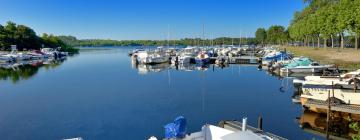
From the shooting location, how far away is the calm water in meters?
22.0

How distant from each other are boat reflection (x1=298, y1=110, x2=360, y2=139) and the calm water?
2.56 feet

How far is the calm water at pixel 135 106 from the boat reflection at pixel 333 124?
78 cm

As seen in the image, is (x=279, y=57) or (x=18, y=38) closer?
(x=279, y=57)

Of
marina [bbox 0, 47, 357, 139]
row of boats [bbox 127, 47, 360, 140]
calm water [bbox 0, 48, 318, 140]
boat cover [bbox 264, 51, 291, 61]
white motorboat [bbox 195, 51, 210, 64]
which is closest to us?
row of boats [bbox 127, 47, 360, 140]

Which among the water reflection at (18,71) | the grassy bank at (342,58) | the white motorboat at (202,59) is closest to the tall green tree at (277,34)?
the white motorboat at (202,59)

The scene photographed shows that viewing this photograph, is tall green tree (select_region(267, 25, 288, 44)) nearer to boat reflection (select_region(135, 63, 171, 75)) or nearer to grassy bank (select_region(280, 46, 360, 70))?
grassy bank (select_region(280, 46, 360, 70))

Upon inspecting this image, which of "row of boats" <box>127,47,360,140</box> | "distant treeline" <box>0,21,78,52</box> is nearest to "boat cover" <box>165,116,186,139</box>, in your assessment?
"row of boats" <box>127,47,360,140</box>

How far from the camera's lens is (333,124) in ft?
70.1

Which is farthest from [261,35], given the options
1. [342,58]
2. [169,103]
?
[169,103]

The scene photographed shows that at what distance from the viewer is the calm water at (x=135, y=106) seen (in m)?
22.0

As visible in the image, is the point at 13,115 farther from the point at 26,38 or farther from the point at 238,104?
the point at 26,38

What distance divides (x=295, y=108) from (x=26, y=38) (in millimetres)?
118493

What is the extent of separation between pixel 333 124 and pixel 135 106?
1587 centimetres

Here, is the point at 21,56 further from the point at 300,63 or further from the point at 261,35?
the point at 261,35
